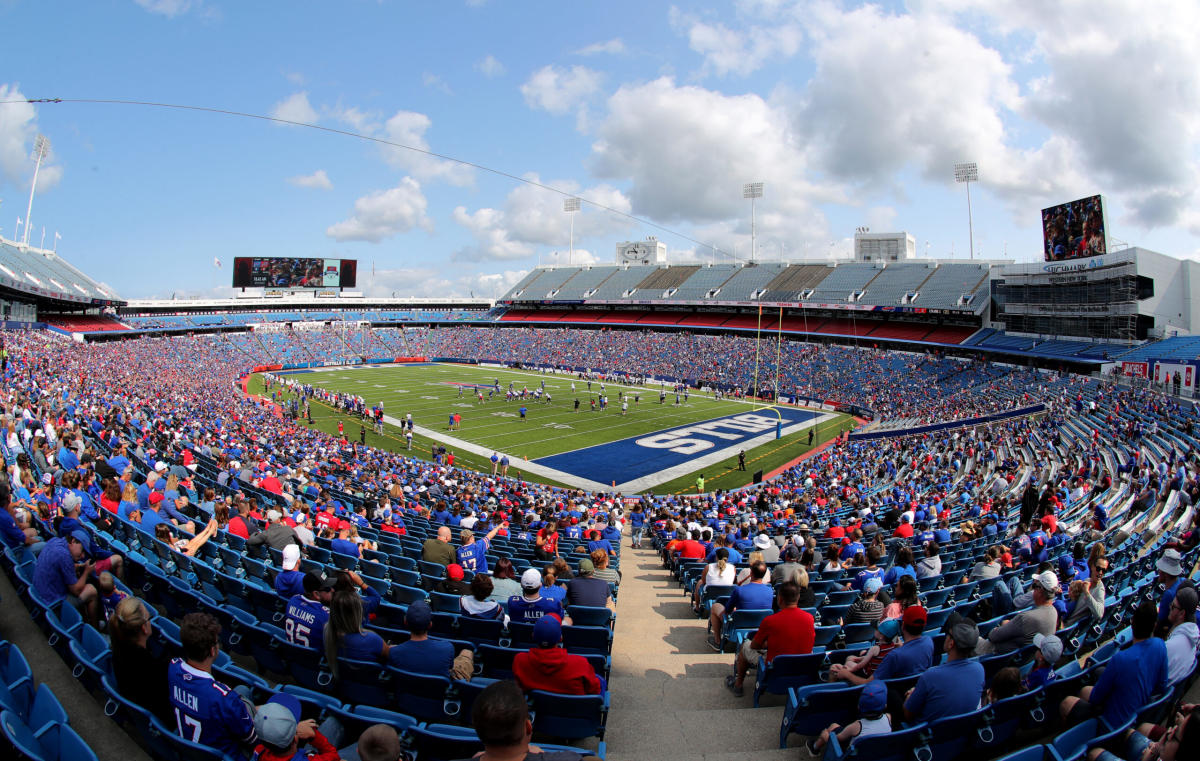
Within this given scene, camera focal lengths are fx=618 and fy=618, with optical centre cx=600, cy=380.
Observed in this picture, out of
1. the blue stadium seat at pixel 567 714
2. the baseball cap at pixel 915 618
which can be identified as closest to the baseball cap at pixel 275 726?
the blue stadium seat at pixel 567 714

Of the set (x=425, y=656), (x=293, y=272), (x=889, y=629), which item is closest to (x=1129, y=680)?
(x=889, y=629)

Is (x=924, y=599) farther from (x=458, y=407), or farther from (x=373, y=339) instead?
(x=373, y=339)

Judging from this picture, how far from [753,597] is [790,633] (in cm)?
147

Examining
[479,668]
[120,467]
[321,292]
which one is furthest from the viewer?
[321,292]

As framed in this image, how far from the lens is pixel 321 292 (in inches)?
3610

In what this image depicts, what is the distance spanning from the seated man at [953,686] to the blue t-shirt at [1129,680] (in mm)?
794

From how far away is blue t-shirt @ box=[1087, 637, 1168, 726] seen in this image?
3.99m

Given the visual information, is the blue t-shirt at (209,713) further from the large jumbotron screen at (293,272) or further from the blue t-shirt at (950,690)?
the large jumbotron screen at (293,272)

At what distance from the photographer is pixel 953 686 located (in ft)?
13.3

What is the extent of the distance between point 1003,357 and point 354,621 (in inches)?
2244

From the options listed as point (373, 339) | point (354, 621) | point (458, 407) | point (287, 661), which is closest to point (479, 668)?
point (354, 621)

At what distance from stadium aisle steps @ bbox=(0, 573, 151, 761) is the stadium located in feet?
0.09

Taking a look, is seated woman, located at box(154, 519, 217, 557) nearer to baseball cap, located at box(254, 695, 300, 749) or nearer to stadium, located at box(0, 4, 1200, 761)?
stadium, located at box(0, 4, 1200, 761)

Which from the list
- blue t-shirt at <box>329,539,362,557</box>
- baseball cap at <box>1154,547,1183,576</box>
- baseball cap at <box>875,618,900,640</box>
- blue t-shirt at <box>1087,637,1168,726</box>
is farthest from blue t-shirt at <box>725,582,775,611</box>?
blue t-shirt at <box>329,539,362,557</box>
